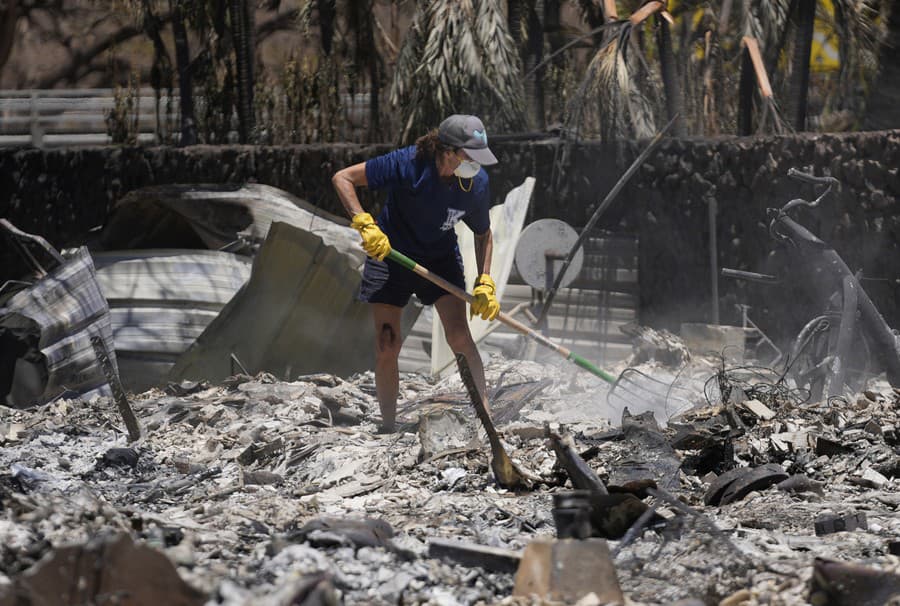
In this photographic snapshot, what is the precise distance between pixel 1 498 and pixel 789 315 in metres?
6.82

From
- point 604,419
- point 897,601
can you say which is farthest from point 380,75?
point 897,601

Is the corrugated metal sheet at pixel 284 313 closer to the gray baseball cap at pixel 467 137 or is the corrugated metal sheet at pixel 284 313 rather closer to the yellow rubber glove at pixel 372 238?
the yellow rubber glove at pixel 372 238

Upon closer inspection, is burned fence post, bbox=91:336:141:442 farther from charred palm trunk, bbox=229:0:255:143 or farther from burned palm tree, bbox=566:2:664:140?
charred palm trunk, bbox=229:0:255:143

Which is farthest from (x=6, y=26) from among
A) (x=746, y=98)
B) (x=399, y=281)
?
(x=399, y=281)

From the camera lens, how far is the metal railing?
819 inches

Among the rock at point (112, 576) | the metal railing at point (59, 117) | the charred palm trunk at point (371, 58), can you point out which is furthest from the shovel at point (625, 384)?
the metal railing at point (59, 117)

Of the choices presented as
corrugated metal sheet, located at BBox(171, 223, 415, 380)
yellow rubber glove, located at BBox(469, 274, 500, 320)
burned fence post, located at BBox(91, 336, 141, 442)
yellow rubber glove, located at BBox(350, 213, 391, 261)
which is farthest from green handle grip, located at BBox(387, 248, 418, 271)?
corrugated metal sheet, located at BBox(171, 223, 415, 380)

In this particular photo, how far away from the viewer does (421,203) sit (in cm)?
603

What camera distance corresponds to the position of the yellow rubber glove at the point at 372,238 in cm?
587

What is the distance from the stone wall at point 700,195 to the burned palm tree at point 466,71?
1.96 feet

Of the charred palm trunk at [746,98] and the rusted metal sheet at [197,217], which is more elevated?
the charred palm trunk at [746,98]

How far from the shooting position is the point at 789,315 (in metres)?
9.36

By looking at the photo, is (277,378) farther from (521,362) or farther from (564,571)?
(564,571)

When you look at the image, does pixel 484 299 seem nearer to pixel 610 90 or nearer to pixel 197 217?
pixel 197 217
